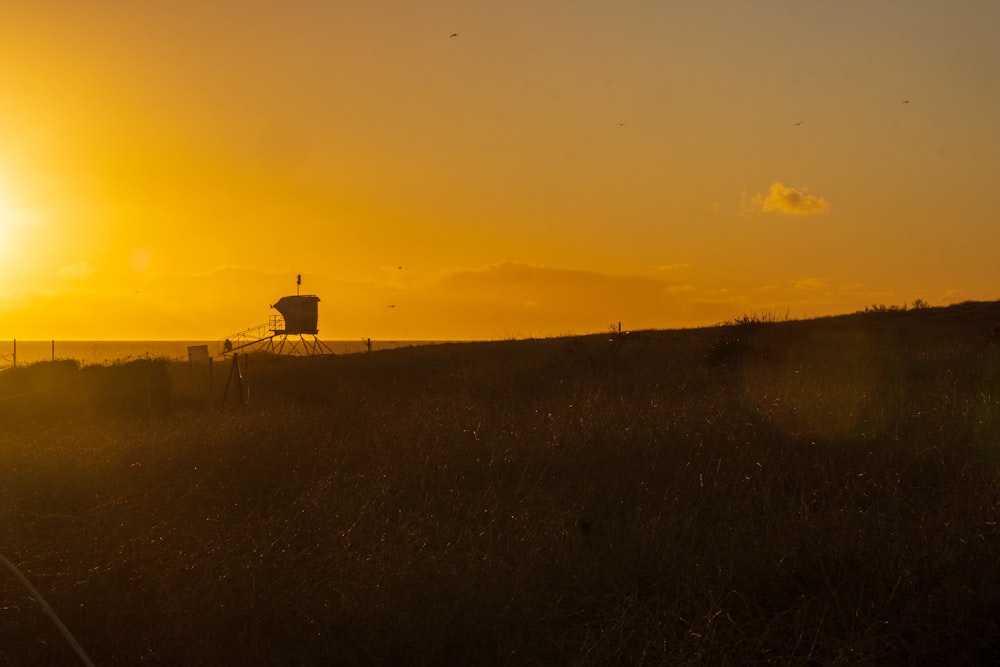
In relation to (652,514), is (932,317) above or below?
above

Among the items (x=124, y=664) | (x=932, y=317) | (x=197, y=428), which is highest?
(x=932, y=317)

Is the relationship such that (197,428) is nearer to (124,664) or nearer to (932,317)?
(124,664)

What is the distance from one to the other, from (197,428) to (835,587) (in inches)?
450

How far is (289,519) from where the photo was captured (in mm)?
8109

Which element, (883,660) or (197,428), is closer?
(883,660)

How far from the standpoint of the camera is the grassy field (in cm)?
554

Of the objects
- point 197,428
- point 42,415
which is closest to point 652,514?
point 197,428

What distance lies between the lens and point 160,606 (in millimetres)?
6402

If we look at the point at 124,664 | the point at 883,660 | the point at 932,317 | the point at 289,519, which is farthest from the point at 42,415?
the point at 932,317

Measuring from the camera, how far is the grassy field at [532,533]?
18.2 ft

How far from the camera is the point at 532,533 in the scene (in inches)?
284

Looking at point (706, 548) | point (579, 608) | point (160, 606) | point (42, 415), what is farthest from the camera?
point (42, 415)

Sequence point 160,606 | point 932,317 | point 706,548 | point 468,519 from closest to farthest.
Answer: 1. point 160,606
2. point 706,548
3. point 468,519
4. point 932,317

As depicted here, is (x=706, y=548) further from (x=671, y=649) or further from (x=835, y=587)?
(x=671, y=649)
